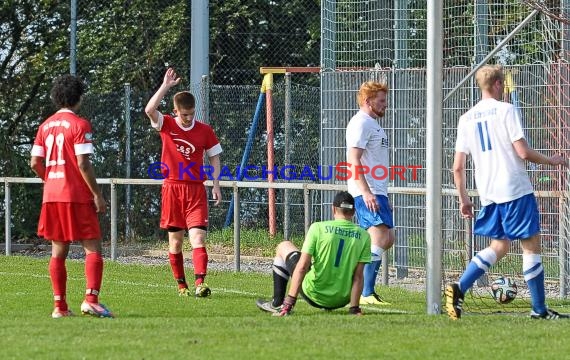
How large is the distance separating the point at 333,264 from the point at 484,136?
1.47m

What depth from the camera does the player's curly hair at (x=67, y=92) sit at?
1012cm

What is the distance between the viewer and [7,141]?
22.3 m

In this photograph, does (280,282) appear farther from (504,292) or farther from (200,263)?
Answer: (504,292)

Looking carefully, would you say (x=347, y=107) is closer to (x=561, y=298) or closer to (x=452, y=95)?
(x=452, y=95)

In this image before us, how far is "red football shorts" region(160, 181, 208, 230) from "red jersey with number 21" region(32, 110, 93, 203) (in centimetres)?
233

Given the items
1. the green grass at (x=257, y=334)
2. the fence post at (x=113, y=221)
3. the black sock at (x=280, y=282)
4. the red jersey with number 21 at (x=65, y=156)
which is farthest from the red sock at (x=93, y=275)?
the fence post at (x=113, y=221)

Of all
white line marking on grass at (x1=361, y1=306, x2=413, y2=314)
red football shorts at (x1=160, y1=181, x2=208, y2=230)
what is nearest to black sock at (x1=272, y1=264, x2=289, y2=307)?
white line marking on grass at (x1=361, y1=306, x2=413, y2=314)

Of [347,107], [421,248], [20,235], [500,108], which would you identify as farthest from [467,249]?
[20,235]

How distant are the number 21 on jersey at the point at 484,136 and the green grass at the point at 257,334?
1257mm

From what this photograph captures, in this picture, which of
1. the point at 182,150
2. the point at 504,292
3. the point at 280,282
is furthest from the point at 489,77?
the point at 182,150

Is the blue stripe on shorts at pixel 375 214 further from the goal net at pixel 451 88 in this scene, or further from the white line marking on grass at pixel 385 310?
the goal net at pixel 451 88

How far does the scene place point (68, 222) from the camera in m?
9.96

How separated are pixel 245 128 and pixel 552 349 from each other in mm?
12154

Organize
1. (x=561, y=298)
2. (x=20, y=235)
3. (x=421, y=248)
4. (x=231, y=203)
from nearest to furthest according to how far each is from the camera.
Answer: (x=561, y=298) → (x=421, y=248) → (x=231, y=203) → (x=20, y=235)
